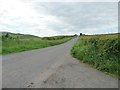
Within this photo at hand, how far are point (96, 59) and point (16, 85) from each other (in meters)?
6.02

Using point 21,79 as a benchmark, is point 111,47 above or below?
above

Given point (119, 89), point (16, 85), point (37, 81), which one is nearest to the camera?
point (119, 89)

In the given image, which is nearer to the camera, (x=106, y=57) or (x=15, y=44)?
(x=106, y=57)

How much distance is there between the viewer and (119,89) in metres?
7.76

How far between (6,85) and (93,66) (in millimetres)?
5653

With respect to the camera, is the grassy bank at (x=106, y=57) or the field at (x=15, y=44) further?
the field at (x=15, y=44)

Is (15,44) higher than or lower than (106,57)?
higher

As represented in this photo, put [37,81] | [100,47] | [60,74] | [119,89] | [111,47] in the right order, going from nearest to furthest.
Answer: [119,89] → [37,81] → [60,74] → [111,47] → [100,47]

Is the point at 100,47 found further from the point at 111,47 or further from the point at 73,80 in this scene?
the point at 73,80

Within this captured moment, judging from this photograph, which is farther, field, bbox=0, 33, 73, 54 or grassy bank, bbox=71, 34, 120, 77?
field, bbox=0, 33, 73, 54

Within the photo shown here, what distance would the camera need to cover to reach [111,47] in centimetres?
1277

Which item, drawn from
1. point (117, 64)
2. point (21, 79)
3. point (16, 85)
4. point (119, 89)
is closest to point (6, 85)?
point (16, 85)

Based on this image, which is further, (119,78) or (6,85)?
(119,78)

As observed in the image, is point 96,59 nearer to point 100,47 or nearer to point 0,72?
point 100,47
